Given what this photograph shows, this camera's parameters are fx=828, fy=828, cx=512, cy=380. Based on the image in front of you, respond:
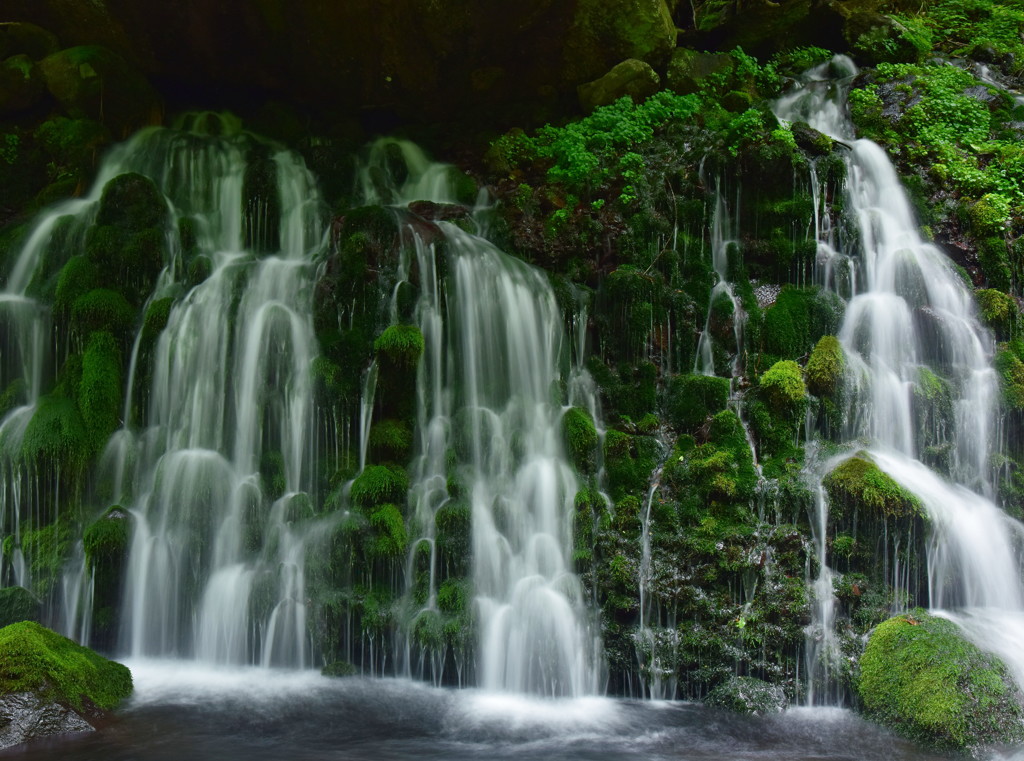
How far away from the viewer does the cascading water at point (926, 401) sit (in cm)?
752

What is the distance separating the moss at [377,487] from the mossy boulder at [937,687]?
4545 millimetres

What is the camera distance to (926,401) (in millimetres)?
8891

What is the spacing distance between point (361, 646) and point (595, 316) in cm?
487

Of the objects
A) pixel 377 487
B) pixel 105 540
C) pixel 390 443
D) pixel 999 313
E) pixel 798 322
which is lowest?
pixel 105 540

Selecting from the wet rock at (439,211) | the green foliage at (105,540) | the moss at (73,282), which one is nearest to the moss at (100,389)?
the moss at (73,282)

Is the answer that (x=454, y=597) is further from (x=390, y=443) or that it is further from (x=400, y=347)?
(x=400, y=347)

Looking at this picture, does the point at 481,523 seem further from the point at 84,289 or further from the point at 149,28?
the point at 149,28

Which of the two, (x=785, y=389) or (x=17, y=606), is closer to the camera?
(x=17, y=606)

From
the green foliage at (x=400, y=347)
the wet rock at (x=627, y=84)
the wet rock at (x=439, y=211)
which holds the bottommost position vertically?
the green foliage at (x=400, y=347)

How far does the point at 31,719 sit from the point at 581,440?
214 inches

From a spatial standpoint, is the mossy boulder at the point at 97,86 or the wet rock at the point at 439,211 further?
the mossy boulder at the point at 97,86

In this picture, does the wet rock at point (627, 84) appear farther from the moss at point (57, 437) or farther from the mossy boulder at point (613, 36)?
the moss at point (57, 437)

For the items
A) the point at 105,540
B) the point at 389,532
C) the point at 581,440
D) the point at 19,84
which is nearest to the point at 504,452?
the point at 581,440

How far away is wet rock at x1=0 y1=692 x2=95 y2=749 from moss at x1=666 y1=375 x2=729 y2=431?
249 inches
